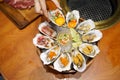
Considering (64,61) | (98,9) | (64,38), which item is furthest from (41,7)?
(98,9)

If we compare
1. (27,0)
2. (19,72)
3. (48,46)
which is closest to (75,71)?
(48,46)

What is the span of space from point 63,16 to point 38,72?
344 millimetres

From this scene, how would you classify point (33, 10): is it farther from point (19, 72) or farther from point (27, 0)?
point (19, 72)

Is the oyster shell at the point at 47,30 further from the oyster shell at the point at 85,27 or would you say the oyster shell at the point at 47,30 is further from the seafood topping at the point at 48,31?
the oyster shell at the point at 85,27

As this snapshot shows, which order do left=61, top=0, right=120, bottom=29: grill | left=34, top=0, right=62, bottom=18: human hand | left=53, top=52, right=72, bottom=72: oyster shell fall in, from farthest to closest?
left=61, top=0, right=120, bottom=29: grill, left=34, top=0, right=62, bottom=18: human hand, left=53, top=52, right=72, bottom=72: oyster shell

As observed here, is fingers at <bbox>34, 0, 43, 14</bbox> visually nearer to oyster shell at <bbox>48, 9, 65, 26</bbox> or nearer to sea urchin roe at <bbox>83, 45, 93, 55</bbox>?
oyster shell at <bbox>48, 9, 65, 26</bbox>

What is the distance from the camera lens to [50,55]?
1.17 metres

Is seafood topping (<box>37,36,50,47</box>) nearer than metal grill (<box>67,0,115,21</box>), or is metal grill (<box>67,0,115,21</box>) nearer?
seafood topping (<box>37,36,50,47</box>)

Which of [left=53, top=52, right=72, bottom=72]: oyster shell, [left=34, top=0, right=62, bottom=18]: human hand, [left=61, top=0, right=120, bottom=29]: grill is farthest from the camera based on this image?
[left=61, top=0, right=120, bottom=29]: grill

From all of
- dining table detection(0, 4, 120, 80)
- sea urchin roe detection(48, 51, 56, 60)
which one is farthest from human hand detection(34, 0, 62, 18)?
sea urchin roe detection(48, 51, 56, 60)

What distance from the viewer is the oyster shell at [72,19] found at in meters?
1.27

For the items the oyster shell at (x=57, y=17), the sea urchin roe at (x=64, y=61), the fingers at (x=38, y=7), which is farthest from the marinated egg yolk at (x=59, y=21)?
the sea urchin roe at (x=64, y=61)

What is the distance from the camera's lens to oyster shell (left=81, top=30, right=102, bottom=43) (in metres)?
1.22

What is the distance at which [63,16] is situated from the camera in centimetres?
131
